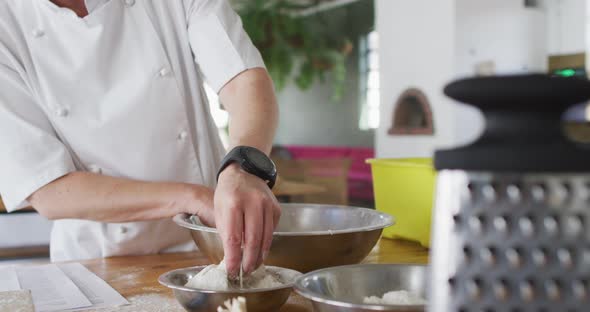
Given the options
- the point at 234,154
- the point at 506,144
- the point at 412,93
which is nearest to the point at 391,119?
the point at 412,93

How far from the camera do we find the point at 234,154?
98cm

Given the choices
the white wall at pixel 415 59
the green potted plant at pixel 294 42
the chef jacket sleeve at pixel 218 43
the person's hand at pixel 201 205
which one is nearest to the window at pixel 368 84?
the green potted plant at pixel 294 42

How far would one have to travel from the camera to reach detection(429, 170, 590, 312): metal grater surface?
0.38 metres

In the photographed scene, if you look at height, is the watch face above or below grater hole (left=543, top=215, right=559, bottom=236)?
below

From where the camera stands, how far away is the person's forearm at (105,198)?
1224mm

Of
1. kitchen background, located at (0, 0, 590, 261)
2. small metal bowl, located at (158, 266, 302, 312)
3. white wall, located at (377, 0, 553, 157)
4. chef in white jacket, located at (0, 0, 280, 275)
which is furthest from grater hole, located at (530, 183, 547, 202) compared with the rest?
white wall, located at (377, 0, 553, 157)

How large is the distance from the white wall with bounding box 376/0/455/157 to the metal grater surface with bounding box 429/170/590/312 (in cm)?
589

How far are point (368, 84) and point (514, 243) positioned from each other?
10145 millimetres

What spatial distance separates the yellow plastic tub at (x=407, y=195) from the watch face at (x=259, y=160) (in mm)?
437

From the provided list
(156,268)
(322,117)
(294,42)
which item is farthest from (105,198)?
(322,117)

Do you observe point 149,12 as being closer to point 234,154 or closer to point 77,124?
point 77,124

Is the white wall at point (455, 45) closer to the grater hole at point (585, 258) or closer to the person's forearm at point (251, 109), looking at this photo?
the person's forearm at point (251, 109)

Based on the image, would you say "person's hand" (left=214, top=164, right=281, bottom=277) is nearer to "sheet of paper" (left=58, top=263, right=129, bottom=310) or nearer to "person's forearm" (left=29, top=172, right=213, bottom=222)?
"sheet of paper" (left=58, top=263, right=129, bottom=310)

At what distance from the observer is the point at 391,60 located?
7051mm
